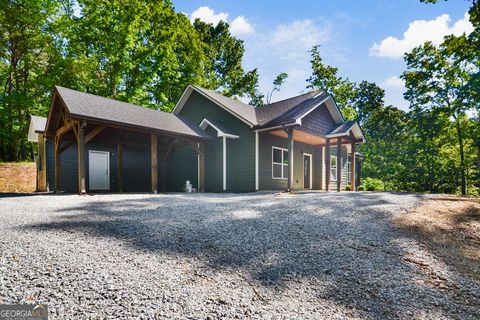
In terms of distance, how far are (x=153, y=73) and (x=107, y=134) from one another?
10616mm

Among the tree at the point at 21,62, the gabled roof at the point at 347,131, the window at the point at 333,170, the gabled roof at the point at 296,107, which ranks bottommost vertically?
the window at the point at 333,170

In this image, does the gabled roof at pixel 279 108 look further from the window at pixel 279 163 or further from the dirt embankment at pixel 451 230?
the dirt embankment at pixel 451 230

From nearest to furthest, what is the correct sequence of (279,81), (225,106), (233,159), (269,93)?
(233,159)
(225,106)
(279,81)
(269,93)

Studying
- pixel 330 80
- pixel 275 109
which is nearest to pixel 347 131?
pixel 275 109

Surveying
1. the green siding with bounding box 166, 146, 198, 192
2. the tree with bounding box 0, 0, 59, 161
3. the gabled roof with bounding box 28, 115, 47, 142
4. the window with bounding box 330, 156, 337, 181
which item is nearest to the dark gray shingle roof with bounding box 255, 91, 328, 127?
the green siding with bounding box 166, 146, 198, 192

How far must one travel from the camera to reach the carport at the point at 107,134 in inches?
343

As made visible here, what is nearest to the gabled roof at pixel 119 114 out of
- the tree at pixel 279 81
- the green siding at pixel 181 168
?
the green siding at pixel 181 168

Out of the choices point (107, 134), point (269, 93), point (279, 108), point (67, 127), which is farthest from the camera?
point (269, 93)

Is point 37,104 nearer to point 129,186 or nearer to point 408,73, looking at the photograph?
point 129,186

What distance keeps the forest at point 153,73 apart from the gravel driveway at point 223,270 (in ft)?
39.5

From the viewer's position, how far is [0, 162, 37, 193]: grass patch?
557 inches

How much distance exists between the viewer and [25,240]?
321cm

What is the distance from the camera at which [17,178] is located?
1520 centimetres

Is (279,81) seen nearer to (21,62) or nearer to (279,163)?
(279,163)
